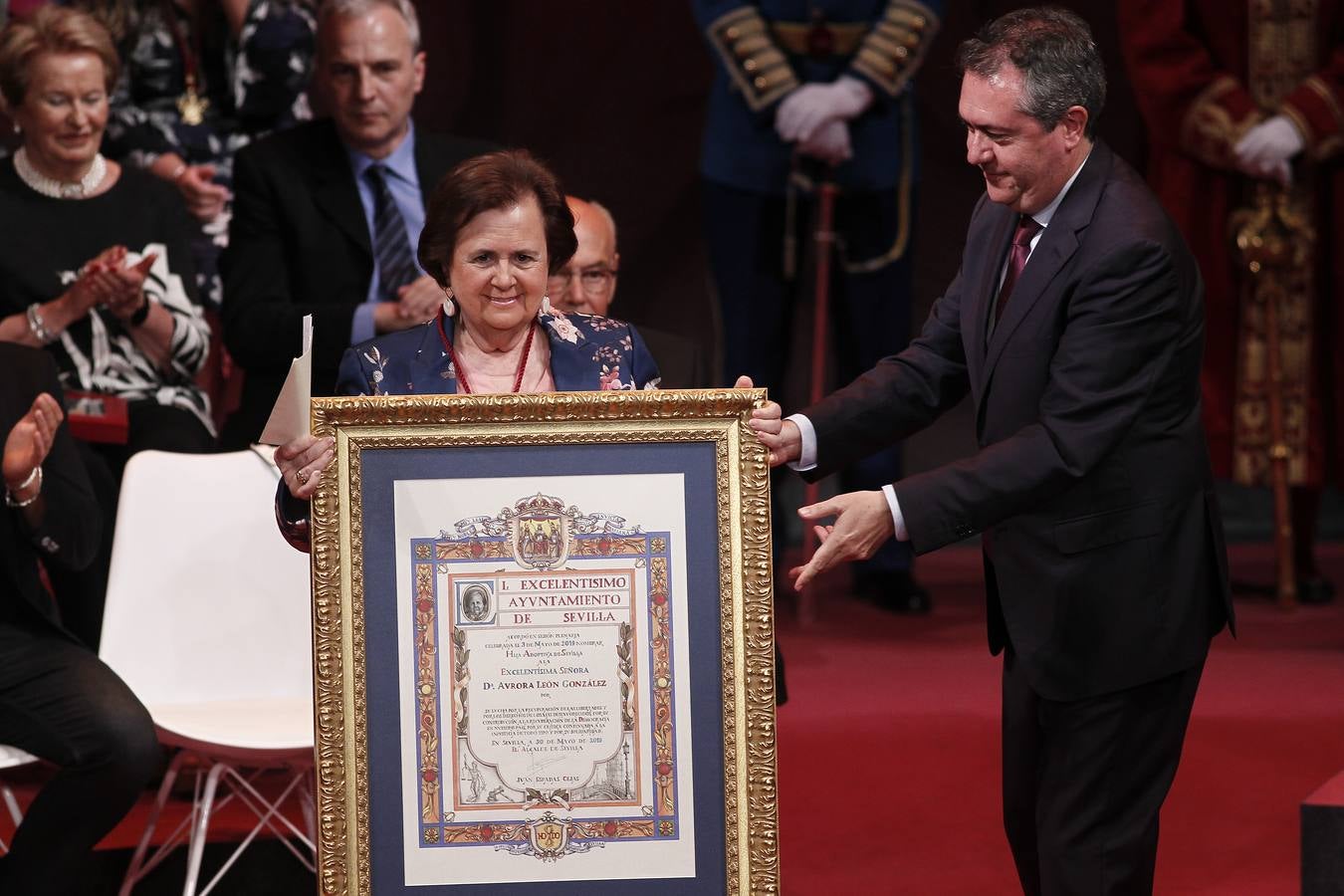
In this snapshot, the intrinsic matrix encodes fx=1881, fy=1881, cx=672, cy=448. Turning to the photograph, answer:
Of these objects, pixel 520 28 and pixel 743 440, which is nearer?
pixel 743 440

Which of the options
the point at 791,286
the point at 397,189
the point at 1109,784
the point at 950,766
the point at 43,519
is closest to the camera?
the point at 1109,784

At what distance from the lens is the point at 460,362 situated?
2.86 meters

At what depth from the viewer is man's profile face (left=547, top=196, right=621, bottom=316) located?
405cm

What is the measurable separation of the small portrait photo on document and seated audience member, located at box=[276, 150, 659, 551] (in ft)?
1.18

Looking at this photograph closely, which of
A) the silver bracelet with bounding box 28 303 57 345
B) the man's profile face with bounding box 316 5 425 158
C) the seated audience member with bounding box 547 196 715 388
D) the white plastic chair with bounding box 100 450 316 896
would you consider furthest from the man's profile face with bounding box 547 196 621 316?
the silver bracelet with bounding box 28 303 57 345

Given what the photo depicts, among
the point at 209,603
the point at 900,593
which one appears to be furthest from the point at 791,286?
the point at 209,603

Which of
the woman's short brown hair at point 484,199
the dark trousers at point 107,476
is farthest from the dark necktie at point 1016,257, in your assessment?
the dark trousers at point 107,476

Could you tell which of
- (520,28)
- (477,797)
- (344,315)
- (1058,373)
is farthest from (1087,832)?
(520,28)

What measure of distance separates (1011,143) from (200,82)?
295cm

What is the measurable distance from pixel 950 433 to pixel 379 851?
4.54 metres

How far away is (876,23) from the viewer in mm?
5438

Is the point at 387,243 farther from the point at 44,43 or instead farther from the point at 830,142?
the point at 830,142

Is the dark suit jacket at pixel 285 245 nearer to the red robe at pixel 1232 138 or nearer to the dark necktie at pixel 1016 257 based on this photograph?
the dark necktie at pixel 1016 257

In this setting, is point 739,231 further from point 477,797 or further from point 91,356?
point 477,797
